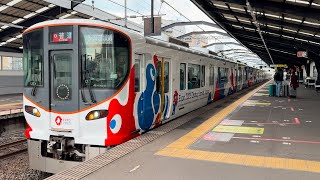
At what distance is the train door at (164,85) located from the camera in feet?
27.1

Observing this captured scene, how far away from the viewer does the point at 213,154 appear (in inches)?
229

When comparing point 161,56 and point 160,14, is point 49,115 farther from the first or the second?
point 160,14

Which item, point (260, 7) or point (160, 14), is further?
point (160, 14)

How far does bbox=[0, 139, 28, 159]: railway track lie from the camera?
29.2 feet

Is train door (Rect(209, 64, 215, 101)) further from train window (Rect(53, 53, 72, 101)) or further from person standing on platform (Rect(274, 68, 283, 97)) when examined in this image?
train window (Rect(53, 53, 72, 101))

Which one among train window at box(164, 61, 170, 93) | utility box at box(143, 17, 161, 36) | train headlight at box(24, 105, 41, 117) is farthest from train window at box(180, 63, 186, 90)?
A: utility box at box(143, 17, 161, 36)

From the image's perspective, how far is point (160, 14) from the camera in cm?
1920

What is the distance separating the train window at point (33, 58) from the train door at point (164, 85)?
111 inches

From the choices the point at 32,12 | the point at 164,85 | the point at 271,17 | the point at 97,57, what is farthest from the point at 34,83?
the point at 32,12

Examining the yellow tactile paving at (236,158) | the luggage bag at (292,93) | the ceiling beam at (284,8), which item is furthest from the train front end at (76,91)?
the luggage bag at (292,93)

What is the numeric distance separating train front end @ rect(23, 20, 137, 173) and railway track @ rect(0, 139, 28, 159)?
293 centimetres

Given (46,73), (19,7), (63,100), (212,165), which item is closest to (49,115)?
(63,100)

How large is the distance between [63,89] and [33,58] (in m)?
0.91

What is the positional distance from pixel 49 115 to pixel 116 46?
1.80 m
